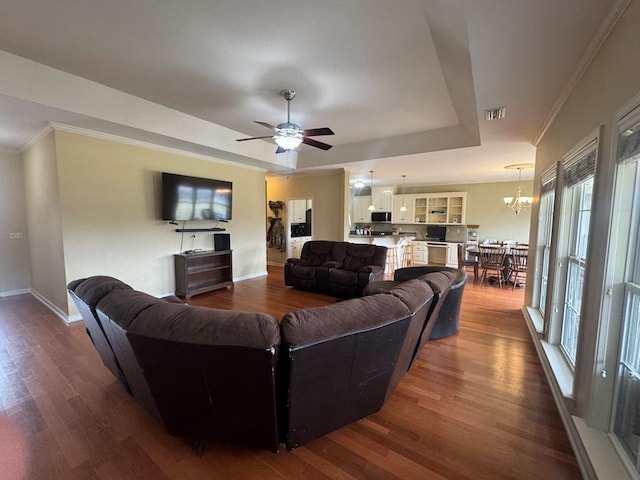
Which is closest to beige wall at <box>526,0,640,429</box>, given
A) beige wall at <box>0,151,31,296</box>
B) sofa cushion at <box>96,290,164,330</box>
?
sofa cushion at <box>96,290,164,330</box>

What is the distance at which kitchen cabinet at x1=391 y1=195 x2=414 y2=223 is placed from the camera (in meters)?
9.02

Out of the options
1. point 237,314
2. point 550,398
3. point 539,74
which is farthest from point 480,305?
point 237,314

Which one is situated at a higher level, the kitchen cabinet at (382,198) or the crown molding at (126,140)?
the crown molding at (126,140)

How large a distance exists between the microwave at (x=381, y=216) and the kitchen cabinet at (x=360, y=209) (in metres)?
0.17

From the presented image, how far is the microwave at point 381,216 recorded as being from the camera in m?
9.20

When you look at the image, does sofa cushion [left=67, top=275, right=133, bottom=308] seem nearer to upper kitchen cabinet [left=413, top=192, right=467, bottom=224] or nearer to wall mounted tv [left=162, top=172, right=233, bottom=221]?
wall mounted tv [left=162, top=172, right=233, bottom=221]

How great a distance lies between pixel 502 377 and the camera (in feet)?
8.07

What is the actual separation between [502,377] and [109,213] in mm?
5308

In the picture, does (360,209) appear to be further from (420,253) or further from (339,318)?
(339,318)

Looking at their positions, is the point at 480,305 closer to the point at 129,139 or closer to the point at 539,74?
the point at 539,74

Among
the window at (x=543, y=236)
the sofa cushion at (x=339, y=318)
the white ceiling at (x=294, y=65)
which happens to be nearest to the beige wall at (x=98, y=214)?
the white ceiling at (x=294, y=65)

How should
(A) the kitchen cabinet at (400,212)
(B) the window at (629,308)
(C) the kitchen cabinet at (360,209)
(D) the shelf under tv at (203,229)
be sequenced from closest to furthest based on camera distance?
(B) the window at (629,308) < (D) the shelf under tv at (203,229) < (A) the kitchen cabinet at (400,212) < (C) the kitchen cabinet at (360,209)

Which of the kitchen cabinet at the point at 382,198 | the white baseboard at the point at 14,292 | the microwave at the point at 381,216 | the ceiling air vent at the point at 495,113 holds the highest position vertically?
the ceiling air vent at the point at 495,113

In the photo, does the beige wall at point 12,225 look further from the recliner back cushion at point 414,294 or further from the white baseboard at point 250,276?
the recliner back cushion at point 414,294
